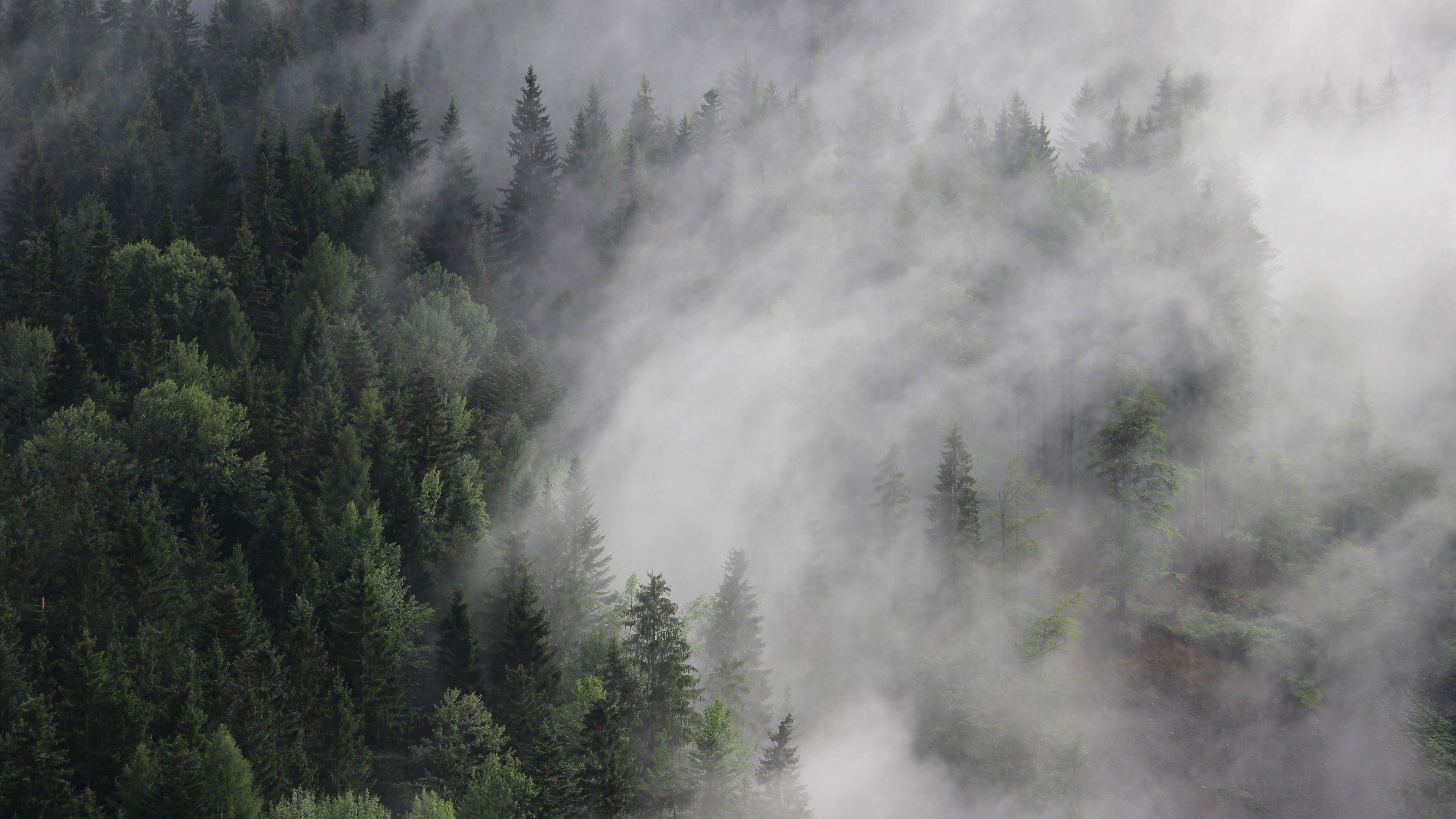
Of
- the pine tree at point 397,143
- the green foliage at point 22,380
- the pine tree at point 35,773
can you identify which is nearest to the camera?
the pine tree at point 35,773

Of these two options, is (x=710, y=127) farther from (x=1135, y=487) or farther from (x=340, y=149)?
(x=1135, y=487)

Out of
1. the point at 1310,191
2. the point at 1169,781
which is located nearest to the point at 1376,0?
the point at 1310,191

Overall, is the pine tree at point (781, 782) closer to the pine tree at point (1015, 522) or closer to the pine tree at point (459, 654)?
the pine tree at point (459, 654)

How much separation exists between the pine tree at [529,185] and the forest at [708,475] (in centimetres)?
53

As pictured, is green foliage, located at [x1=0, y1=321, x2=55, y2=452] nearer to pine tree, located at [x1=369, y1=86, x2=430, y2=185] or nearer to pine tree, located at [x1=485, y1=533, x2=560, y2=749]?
pine tree, located at [x1=485, y1=533, x2=560, y2=749]

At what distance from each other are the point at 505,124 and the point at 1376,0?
122958 millimetres

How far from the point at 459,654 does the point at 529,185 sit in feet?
217

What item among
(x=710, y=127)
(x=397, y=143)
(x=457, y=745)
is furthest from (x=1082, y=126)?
(x=457, y=745)

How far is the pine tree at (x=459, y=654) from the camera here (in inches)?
1863

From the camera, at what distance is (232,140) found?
113 metres

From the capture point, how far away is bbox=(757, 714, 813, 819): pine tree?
1786 inches

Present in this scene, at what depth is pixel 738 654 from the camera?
53.7 m

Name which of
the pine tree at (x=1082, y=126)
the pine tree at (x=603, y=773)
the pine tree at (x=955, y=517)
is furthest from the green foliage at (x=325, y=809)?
the pine tree at (x=1082, y=126)

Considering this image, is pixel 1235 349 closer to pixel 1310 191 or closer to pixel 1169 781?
pixel 1169 781
